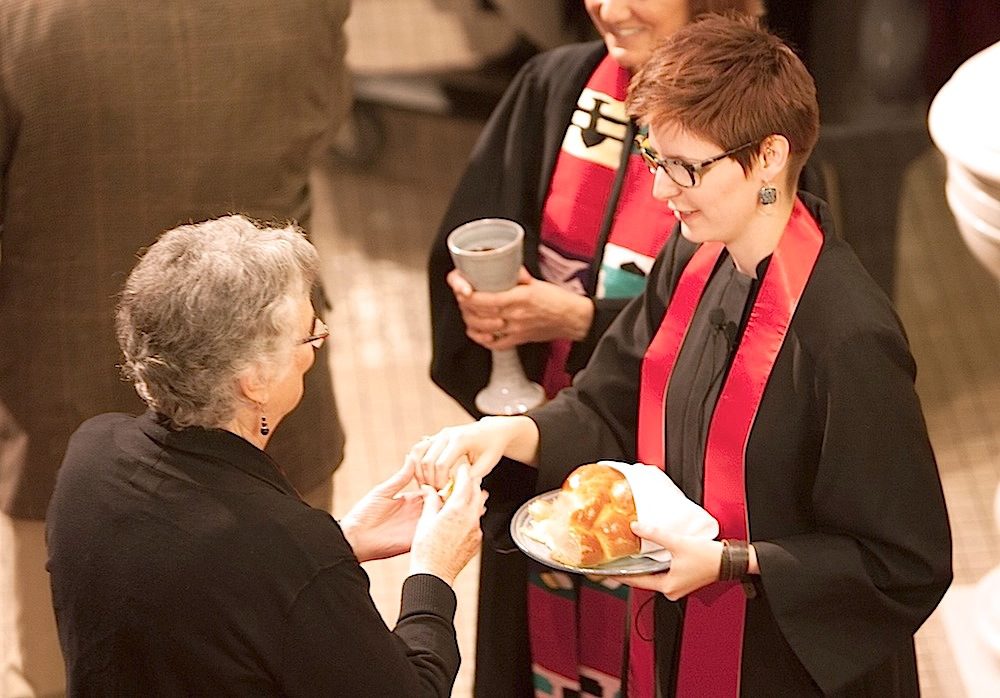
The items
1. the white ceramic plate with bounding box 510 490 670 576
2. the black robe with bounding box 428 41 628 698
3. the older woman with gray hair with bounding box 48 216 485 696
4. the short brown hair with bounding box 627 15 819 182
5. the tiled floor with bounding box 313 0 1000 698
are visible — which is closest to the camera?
the older woman with gray hair with bounding box 48 216 485 696

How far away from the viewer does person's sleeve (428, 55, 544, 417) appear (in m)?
2.36

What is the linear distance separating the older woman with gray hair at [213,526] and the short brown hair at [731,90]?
444 mm

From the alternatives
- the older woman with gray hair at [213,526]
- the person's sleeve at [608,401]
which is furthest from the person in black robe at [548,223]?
the older woman with gray hair at [213,526]

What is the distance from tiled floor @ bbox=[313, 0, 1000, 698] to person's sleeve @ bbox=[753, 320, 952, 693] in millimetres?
905

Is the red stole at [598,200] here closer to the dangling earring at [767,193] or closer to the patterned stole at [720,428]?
the patterned stole at [720,428]

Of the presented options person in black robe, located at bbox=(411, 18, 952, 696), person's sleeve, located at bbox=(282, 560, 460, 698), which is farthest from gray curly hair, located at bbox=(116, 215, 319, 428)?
person in black robe, located at bbox=(411, 18, 952, 696)

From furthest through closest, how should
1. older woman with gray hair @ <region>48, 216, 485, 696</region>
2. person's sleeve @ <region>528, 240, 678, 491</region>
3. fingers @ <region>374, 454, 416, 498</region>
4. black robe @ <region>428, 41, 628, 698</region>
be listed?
black robe @ <region>428, 41, 628, 698</region> → person's sleeve @ <region>528, 240, 678, 491</region> → fingers @ <region>374, 454, 416, 498</region> → older woman with gray hair @ <region>48, 216, 485, 696</region>

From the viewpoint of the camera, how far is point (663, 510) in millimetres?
1818

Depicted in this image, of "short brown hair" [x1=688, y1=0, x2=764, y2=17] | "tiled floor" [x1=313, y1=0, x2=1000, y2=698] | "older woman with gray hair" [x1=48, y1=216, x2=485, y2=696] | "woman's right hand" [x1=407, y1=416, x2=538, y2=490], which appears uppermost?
"short brown hair" [x1=688, y1=0, x2=764, y2=17]

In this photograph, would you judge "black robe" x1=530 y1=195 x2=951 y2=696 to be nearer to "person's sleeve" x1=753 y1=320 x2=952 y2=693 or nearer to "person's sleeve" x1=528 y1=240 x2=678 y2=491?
"person's sleeve" x1=753 y1=320 x2=952 y2=693

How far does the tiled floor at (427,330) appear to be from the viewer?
3166 millimetres

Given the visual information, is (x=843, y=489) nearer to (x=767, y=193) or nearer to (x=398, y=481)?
(x=767, y=193)

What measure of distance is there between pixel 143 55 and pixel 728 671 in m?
1.18

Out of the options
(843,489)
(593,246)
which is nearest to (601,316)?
(593,246)
